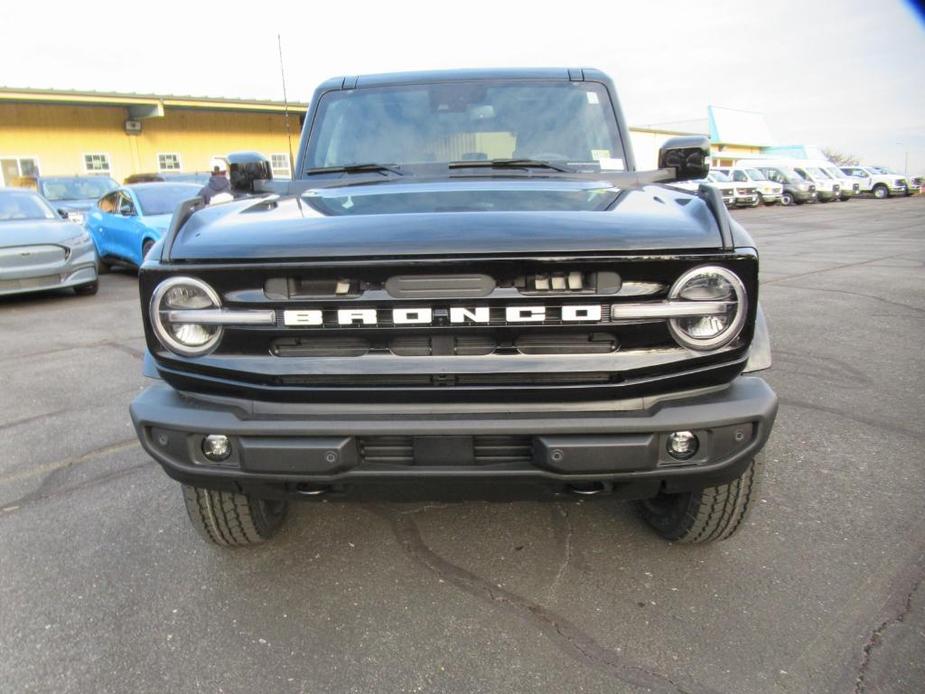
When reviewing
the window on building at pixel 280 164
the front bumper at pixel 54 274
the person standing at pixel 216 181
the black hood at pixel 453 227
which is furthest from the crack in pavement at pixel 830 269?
the window on building at pixel 280 164

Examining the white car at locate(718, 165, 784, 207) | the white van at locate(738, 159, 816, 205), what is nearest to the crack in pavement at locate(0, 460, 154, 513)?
the white car at locate(718, 165, 784, 207)

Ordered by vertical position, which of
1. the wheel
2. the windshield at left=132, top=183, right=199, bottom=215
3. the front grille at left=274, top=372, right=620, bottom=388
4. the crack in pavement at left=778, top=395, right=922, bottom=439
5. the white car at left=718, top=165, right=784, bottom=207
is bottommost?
the white car at left=718, top=165, right=784, bottom=207

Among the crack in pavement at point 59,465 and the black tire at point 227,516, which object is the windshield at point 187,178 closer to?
the crack in pavement at point 59,465

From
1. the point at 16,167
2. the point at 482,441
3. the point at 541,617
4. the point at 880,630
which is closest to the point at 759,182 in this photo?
the point at 16,167

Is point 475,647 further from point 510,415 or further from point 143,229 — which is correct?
point 143,229

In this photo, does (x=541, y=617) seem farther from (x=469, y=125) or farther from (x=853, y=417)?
(x=853, y=417)

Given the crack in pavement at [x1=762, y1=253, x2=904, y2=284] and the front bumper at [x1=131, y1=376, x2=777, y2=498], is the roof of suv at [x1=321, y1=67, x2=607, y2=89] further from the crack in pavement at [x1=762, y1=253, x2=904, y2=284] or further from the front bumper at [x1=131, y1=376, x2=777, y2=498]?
the crack in pavement at [x1=762, y1=253, x2=904, y2=284]

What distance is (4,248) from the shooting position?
25.6 ft

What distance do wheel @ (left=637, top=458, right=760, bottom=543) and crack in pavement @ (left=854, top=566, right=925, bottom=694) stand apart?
20.3 inches

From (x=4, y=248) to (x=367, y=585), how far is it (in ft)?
24.8

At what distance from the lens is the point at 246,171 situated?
→ 3273 millimetres

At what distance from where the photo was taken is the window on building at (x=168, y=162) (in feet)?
87.5

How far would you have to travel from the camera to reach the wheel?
2.35 metres

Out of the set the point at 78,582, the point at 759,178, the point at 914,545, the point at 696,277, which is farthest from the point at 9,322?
the point at 759,178
